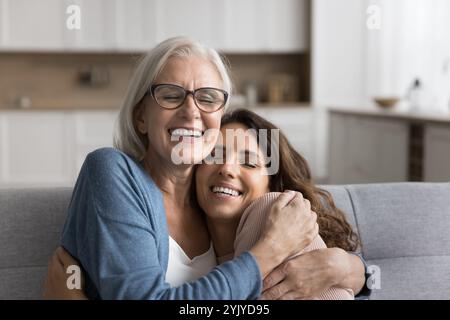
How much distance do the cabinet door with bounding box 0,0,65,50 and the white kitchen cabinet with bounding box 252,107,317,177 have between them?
2.25m

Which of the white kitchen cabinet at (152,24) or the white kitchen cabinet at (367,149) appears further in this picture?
the white kitchen cabinet at (152,24)

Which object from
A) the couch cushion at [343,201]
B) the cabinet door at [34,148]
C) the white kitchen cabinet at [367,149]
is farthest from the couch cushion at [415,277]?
the cabinet door at [34,148]

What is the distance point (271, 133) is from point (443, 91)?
18.6 ft

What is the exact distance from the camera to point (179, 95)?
1208mm

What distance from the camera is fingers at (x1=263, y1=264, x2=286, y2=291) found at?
1.12 metres

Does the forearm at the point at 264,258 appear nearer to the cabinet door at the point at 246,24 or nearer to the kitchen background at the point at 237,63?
the kitchen background at the point at 237,63

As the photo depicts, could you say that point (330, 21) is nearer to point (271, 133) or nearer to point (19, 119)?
point (19, 119)

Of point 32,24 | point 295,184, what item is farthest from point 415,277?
point 32,24

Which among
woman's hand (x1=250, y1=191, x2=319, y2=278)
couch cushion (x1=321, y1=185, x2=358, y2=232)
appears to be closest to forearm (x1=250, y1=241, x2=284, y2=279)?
woman's hand (x1=250, y1=191, x2=319, y2=278)

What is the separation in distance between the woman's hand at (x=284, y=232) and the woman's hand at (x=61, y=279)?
1.17 feet

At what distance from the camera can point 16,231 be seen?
1388mm

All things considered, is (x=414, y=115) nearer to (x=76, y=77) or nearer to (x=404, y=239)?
(x=404, y=239)

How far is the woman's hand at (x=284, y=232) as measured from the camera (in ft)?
3.56

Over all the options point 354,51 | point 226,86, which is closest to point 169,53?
point 226,86
